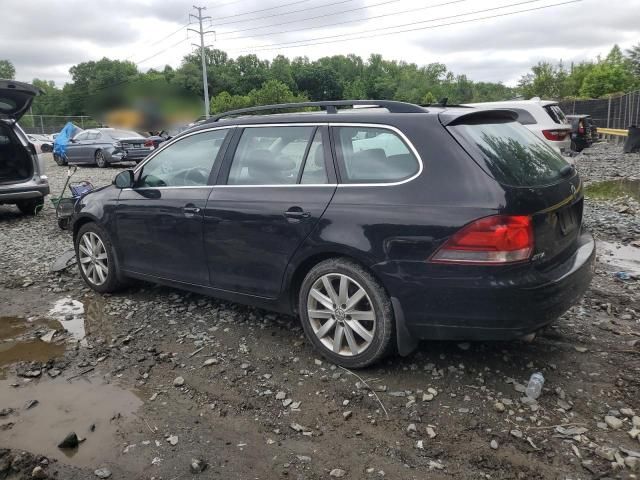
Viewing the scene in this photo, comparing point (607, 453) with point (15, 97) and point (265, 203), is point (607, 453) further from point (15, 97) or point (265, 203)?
point (15, 97)

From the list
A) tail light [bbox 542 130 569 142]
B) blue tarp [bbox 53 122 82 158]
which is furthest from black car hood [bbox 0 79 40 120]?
blue tarp [bbox 53 122 82 158]

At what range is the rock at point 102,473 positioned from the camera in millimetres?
2792

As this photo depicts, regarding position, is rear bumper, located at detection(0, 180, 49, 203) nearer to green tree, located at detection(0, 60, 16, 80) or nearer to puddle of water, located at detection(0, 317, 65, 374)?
puddle of water, located at detection(0, 317, 65, 374)

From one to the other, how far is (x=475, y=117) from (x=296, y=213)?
136 centimetres

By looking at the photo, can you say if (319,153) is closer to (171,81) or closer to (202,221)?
(202,221)

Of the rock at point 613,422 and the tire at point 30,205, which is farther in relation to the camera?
the tire at point 30,205

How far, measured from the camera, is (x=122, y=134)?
65.7 feet

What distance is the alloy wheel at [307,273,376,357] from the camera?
358 centimetres

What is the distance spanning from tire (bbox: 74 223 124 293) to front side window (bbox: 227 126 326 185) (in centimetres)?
176

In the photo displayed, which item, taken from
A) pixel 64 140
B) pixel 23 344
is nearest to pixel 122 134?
pixel 64 140

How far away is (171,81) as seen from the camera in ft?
59.0

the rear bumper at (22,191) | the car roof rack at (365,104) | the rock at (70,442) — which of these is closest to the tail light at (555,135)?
the car roof rack at (365,104)

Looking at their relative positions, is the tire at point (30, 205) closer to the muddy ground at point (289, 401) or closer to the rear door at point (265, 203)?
the muddy ground at point (289, 401)

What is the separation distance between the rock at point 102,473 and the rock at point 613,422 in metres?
2.70
